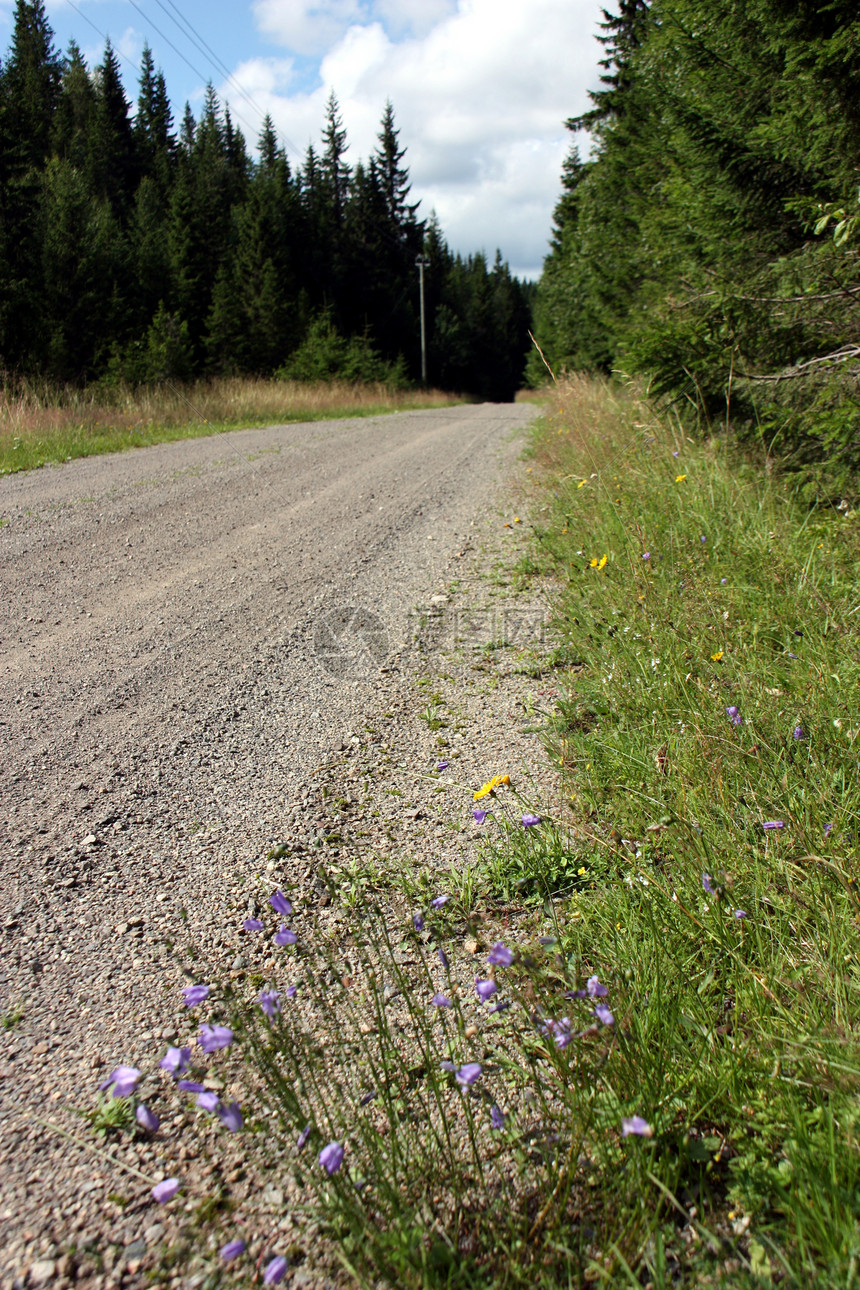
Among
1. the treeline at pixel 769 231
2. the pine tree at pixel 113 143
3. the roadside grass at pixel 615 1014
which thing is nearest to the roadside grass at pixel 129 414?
the treeline at pixel 769 231

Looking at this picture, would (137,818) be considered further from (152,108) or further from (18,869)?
(152,108)

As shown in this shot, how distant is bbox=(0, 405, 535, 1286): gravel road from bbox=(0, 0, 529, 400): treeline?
51.4ft

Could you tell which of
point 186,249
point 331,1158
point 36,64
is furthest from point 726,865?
point 36,64

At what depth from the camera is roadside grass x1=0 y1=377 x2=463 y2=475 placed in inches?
387

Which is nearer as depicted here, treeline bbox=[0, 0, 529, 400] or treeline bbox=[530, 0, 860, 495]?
treeline bbox=[530, 0, 860, 495]

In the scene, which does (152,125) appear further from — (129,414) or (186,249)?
(129,414)

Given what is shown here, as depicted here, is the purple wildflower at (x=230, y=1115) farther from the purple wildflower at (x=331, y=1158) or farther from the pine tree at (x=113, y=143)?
the pine tree at (x=113, y=143)

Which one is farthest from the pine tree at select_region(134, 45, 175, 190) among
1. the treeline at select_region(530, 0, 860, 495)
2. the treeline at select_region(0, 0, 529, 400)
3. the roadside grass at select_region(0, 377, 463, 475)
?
the treeline at select_region(530, 0, 860, 495)

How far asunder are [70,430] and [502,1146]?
38.0 feet

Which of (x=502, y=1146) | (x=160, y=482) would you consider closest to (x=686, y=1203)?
(x=502, y=1146)

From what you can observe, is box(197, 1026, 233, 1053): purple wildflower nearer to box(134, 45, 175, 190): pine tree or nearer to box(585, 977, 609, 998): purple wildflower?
box(585, 977, 609, 998): purple wildflower

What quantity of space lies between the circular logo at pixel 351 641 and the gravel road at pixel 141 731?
0.06ft

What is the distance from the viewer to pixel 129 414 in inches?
503

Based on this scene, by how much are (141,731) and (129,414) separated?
11.3 metres
